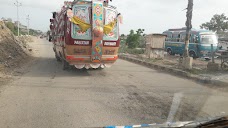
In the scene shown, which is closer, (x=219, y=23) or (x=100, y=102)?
(x=100, y=102)

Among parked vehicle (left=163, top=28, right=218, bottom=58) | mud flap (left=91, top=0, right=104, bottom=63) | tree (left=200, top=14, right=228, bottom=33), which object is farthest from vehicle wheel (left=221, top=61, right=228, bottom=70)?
tree (left=200, top=14, right=228, bottom=33)

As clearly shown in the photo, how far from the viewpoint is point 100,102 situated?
6195mm

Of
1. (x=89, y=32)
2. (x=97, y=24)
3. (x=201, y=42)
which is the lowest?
(x=201, y=42)

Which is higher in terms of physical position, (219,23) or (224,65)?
(219,23)

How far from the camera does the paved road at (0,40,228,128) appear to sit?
192 inches

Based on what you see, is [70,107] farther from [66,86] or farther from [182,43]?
[182,43]

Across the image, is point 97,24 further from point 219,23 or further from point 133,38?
point 219,23

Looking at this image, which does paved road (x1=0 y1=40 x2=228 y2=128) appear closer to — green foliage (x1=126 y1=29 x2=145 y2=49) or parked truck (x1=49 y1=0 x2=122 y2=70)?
parked truck (x1=49 y1=0 x2=122 y2=70)

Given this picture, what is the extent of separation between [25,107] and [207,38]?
17.1 meters

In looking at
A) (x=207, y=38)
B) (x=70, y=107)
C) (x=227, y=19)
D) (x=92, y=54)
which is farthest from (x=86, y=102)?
(x=227, y=19)

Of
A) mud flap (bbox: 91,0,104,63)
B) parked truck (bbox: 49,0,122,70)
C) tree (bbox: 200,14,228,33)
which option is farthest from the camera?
tree (bbox: 200,14,228,33)

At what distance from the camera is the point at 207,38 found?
19219 millimetres

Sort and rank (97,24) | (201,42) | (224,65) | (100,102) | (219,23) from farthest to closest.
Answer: (219,23), (201,42), (224,65), (97,24), (100,102)

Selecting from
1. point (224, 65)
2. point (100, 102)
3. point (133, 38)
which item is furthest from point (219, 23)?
point (100, 102)
